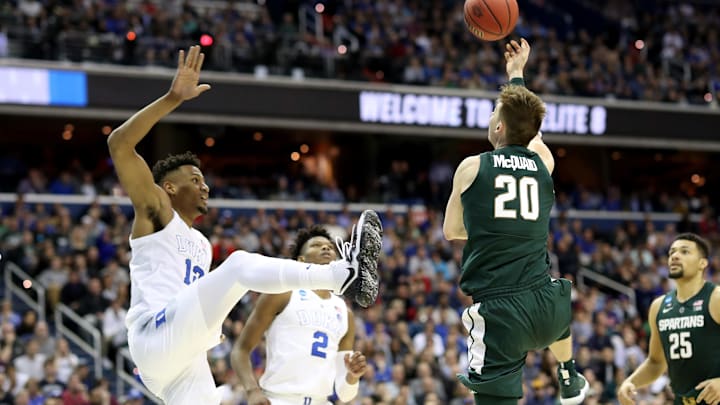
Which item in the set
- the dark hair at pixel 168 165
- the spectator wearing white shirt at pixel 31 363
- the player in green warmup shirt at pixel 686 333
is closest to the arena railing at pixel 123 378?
the spectator wearing white shirt at pixel 31 363

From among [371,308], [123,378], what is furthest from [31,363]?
[371,308]

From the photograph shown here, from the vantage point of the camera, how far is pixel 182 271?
6.76 meters

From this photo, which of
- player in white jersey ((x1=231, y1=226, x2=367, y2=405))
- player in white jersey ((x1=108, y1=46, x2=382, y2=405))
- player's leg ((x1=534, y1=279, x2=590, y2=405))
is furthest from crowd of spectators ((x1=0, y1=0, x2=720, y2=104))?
player's leg ((x1=534, y1=279, x2=590, y2=405))

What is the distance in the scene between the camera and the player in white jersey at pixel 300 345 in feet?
25.6

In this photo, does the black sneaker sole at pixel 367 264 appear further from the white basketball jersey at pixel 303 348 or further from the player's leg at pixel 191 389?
the white basketball jersey at pixel 303 348

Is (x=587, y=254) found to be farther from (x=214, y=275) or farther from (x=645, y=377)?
(x=214, y=275)

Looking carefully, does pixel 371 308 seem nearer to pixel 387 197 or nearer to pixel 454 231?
pixel 387 197

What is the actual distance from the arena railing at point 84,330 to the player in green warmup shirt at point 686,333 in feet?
27.1

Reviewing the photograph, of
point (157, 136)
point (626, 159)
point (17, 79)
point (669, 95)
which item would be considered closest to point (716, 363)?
point (17, 79)

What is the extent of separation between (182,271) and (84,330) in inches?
363

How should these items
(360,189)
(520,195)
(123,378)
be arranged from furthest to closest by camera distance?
(360,189) → (123,378) → (520,195)

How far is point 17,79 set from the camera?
1909 cm

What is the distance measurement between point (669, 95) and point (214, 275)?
71.9 feet

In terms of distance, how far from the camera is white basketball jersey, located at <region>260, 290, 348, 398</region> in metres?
7.84
